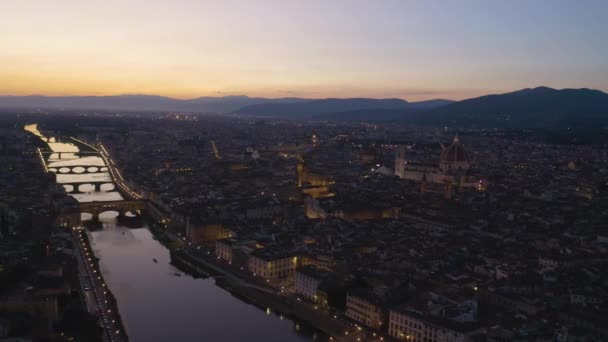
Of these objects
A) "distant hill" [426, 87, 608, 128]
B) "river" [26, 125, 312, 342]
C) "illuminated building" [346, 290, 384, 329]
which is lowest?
"river" [26, 125, 312, 342]

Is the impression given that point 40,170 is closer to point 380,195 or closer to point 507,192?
point 380,195

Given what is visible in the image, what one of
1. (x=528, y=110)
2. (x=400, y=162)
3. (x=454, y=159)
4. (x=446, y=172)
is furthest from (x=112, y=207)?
(x=528, y=110)

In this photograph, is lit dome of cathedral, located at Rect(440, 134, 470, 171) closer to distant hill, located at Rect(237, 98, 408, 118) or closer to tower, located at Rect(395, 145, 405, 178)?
tower, located at Rect(395, 145, 405, 178)

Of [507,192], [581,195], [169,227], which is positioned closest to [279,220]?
[169,227]

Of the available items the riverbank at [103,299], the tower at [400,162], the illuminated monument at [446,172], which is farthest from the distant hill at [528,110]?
the riverbank at [103,299]

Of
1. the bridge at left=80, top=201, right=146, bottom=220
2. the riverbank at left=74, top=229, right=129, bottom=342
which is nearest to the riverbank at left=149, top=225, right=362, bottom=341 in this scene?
the riverbank at left=74, top=229, right=129, bottom=342

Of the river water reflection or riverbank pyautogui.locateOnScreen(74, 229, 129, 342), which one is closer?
riverbank pyautogui.locateOnScreen(74, 229, 129, 342)

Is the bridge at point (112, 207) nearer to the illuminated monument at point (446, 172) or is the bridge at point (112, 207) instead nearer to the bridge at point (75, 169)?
the illuminated monument at point (446, 172)
